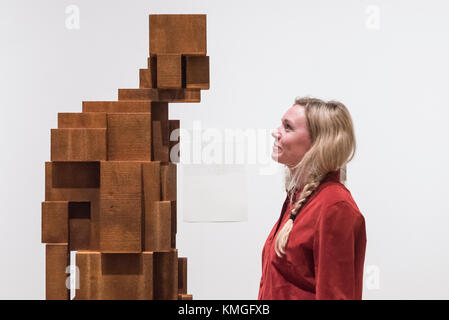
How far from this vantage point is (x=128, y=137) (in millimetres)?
1457

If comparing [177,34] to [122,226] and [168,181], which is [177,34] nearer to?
[168,181]

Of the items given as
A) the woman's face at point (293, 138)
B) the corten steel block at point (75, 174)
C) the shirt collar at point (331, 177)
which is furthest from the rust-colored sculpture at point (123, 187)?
the shirt collar at point (331, 177)

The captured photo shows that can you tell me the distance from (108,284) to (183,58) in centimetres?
65

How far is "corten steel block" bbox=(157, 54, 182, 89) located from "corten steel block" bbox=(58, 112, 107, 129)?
18cm

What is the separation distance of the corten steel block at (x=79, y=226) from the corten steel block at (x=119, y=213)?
0.06 meters

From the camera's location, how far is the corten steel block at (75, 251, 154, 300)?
1440 millimetres

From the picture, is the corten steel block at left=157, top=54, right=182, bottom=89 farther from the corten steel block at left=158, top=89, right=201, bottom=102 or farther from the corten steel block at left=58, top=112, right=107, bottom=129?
the corten steel block at left=58, top=112, right=107, bottom=129

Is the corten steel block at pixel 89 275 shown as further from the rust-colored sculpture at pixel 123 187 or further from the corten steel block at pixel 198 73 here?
the corten steel block at pixel 198 73

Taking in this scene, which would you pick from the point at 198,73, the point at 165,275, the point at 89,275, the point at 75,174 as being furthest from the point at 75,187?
the point at 198,73

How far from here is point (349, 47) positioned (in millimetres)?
2096

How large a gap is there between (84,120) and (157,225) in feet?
1.14

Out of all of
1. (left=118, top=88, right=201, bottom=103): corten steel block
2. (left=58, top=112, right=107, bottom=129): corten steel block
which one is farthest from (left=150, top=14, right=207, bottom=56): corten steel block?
(left=58, top=112, right=107, bottom=129): corten steel block

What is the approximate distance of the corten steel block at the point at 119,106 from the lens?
148 centimetres
